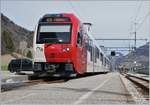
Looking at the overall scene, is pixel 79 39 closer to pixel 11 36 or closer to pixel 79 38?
pixel 79 38

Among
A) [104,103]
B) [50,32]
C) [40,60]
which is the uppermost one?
[50,32]

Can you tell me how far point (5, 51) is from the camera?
9581cm

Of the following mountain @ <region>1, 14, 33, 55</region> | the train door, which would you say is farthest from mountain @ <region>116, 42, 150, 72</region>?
the train door

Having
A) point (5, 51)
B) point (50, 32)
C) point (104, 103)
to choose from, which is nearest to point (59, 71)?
point (50, 32)

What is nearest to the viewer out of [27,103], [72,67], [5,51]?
[27,103]

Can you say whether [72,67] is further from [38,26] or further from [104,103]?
[104,103]

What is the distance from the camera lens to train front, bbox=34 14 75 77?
23.9 m

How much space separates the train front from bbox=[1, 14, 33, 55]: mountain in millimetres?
59396

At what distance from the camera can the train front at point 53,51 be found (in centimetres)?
2389

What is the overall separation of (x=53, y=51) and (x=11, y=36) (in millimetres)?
93276

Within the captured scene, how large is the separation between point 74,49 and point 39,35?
219 centimetres

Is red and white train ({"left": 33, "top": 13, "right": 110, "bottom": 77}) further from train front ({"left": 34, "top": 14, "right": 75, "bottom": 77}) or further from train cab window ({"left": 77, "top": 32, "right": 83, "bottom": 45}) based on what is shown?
train cab window ({"left": 77, "top": 32, "right": 83, "bottom": 45})

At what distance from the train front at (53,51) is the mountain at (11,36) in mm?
Result: 59396

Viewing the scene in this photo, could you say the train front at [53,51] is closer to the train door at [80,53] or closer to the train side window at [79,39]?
the train door at [80,53]
